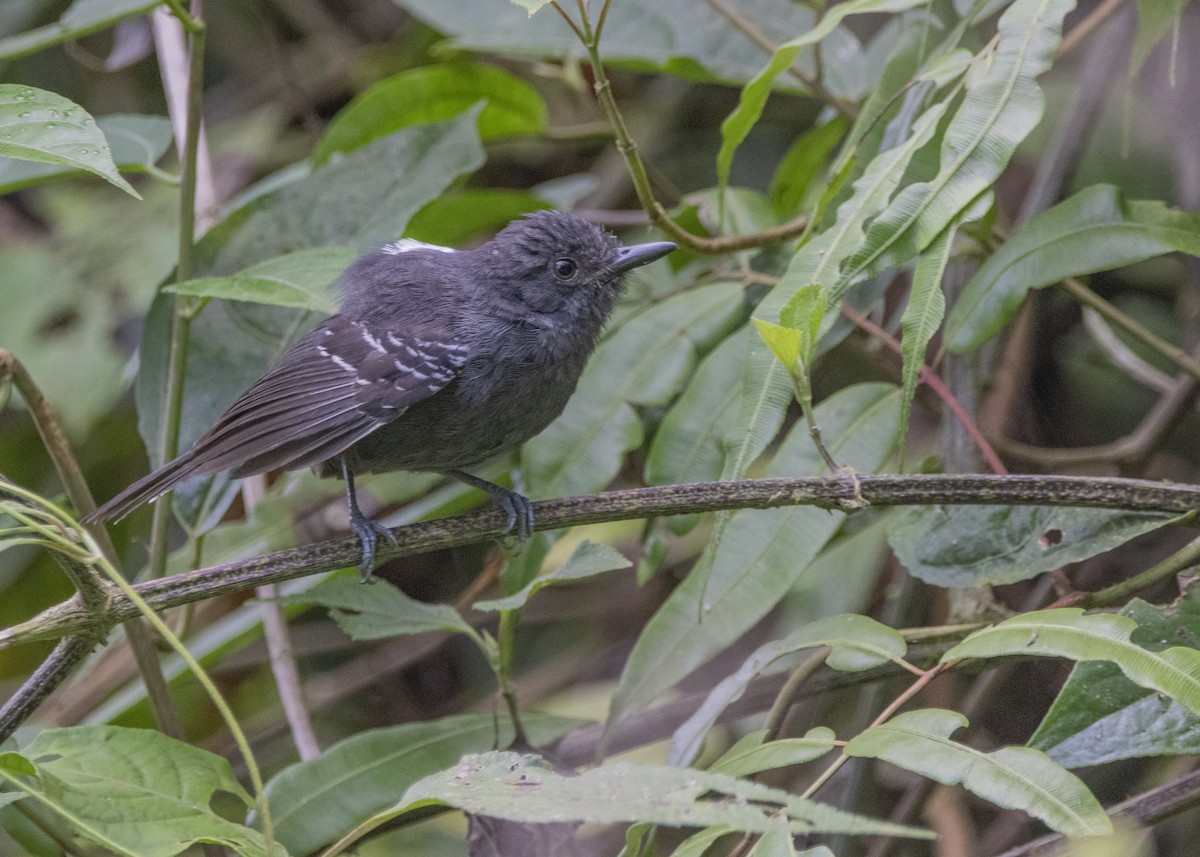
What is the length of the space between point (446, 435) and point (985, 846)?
193 cm

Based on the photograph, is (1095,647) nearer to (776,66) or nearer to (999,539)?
(999,539)

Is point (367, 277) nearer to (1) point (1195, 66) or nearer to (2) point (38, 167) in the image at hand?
(2) point (38, 167)

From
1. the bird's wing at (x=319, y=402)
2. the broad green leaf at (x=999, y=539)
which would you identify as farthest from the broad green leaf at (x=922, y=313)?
the bird's wing at (x=319, y=402)

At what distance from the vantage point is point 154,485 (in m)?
2.69

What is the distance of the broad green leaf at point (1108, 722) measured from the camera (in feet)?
6.20

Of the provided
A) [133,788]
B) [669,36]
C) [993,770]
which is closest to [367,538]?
[133,788]

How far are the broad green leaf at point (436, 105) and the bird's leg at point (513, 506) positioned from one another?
1103 mm

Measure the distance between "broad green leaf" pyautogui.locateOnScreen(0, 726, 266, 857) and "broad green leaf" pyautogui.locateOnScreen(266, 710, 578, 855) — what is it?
327 mm

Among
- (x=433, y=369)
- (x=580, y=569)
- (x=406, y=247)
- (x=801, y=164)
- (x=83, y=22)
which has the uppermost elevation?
(x=801, y=164)

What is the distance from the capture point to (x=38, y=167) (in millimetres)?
2816

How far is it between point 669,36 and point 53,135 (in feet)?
6.90

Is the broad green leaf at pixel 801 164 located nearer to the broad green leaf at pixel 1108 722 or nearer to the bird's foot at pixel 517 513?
the bird's foot at pixel 517 513

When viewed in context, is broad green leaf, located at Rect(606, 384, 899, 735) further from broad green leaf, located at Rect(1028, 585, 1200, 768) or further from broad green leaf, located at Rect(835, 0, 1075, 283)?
broad green leaf, located at Rect(1028, 585, 1200, 768)

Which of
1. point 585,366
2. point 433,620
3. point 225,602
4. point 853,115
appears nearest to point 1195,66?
point 853,115
